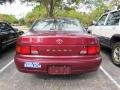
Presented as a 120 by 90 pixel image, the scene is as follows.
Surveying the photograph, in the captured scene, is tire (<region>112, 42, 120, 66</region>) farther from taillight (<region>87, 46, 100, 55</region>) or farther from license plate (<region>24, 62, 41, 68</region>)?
license plate (<region>24, 62, 41, 68</region>)

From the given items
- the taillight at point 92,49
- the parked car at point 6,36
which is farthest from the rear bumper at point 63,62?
the parked car at point 6,36

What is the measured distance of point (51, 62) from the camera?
5.22 metres

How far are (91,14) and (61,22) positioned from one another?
179 feet

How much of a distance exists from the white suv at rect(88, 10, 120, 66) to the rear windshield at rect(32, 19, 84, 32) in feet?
4.77

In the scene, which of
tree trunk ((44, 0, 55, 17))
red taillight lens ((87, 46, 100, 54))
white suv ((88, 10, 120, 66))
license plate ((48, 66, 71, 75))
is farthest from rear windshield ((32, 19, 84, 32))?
tree trunk ((44, 0, 55, 17))

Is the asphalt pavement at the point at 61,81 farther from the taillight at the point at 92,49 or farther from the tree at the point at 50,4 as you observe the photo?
the tree at the point at 50,4

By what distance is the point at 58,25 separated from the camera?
6.54 meters

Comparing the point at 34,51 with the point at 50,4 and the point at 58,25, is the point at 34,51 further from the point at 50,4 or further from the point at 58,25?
the point at 50,4

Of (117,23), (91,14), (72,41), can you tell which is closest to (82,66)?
(72,41)

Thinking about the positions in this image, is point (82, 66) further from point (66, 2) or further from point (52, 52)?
point (66, 2)

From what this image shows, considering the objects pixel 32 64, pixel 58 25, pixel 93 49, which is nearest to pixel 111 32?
pixel 58 25

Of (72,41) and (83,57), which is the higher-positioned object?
(72,41)

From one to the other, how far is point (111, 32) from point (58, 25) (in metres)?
2.18

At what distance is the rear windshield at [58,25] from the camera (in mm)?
6361
